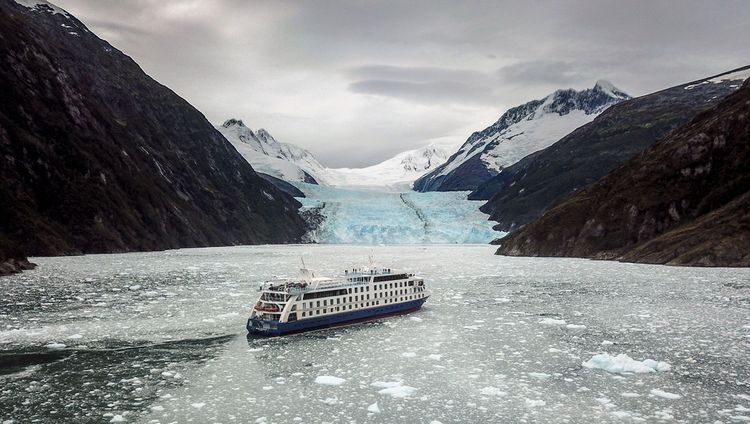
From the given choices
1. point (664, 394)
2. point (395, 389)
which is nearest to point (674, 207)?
point (664, 394)

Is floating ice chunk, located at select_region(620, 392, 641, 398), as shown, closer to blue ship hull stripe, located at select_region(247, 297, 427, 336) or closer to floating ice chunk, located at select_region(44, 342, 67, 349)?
blue ship hull stripe, located at select_region(247, 297, 427, 336)

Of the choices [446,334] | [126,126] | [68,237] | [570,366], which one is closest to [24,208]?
[68,237]

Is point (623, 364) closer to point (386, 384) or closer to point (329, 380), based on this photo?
point (386, 384)

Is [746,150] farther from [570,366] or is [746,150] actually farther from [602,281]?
[570,366]

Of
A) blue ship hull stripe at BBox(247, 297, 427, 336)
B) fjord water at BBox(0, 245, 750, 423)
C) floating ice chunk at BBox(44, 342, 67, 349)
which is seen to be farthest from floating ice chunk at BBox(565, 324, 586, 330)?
floating ice chunk at BBox(44, 342, 67, 349)

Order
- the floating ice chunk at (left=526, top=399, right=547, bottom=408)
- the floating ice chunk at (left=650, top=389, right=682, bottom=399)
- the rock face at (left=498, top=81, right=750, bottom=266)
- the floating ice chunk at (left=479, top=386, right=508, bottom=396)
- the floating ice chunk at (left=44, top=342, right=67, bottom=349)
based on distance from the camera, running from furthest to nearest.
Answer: the rock face at (left=498, top=81, right=750, bottom=266) < the floating ice chunk at (left=44, top=342, right=67, bottom=349) < the floating ice chunk at (left=479, top=386, right=508, bottom=396) < the floating ice chunk at (left=650, top=389, right=682, bottom=399) < the floating ice chunk at (left=526, top=399, right=547, bottom=408)

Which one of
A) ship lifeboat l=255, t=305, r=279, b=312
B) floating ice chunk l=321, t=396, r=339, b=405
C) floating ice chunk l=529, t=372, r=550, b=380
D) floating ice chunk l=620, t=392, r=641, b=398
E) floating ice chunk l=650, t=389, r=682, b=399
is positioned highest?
ship lifeboat l=255, t=305, r=279, b=312

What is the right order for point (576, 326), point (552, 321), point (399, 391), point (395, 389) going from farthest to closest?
point (552, 321)
point (576, 326)
point (395, 389)
point (399, 391)
